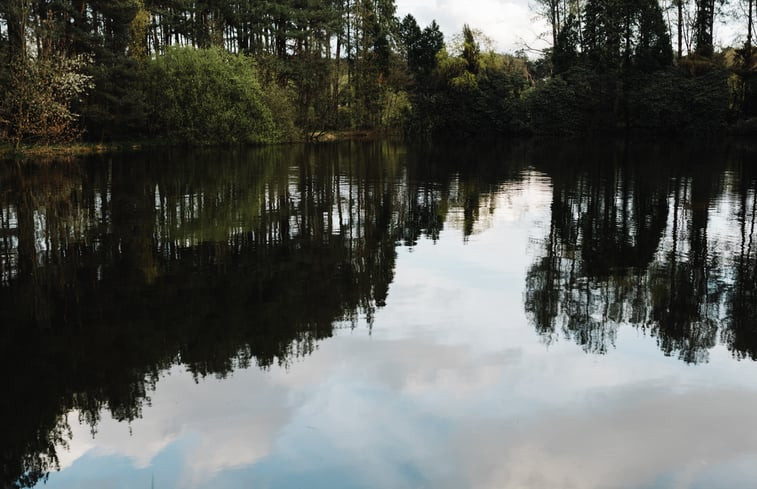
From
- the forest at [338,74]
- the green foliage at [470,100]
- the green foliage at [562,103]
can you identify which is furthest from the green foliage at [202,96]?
the green foliage at [562,103]

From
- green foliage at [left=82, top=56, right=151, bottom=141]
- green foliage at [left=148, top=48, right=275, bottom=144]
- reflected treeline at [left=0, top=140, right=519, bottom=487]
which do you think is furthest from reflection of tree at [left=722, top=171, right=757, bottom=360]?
green foliage at [left=148, top=48, right=275, bottom=144]

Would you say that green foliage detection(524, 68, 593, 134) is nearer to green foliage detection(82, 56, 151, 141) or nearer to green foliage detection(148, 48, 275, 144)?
green foliage detection(148, 48, 275, 144)

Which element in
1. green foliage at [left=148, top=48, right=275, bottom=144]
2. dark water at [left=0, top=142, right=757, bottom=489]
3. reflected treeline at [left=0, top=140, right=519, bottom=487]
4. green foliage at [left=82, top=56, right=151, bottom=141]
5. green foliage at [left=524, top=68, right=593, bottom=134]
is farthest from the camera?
green foliage at [left=524, top=68, right=593, bottom=134]

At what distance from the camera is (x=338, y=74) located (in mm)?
67938

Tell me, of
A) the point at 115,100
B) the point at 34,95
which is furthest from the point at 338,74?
the point at 34,95

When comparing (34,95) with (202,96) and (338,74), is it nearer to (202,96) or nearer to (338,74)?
(202,96)

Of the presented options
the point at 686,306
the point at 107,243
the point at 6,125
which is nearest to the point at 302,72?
the point at 6,125

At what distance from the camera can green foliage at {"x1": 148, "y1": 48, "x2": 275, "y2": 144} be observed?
47781mm

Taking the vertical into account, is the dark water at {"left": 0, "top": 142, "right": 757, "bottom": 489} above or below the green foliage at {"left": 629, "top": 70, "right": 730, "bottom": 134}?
below

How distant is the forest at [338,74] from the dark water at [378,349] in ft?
85.2

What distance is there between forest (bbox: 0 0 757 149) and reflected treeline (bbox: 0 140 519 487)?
17.9m

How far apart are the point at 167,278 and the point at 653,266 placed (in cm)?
798

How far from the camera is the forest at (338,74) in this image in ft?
131

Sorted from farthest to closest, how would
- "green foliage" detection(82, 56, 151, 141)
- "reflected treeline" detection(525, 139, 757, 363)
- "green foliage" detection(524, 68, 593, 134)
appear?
1. "green foliage" detection(524, 68, 593, 134)
2. "green foliage" detection(82, 56, 151, 141)
3. "reflected treeline" detection(525, 139, 757, 363)
